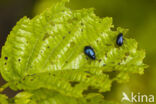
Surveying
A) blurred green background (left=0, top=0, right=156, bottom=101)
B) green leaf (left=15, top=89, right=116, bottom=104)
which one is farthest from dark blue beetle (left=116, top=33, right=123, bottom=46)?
blurred green background (left=0, top=0, right=156, bottom=101)

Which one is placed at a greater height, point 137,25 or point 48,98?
point 137,25

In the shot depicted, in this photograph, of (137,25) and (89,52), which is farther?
(137,25)

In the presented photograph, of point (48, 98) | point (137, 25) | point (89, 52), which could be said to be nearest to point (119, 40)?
point (89, 52)

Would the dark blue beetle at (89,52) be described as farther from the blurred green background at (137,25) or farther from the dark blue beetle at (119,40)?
the blurred green background at (137,25)

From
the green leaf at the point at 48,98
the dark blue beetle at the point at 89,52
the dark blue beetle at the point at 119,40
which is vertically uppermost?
the dark blue beetle at the point at 119,40

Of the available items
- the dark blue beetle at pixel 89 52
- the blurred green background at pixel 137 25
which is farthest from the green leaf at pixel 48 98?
the blurred green background at pixel 137 25

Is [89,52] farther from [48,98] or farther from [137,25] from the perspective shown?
[137,25]

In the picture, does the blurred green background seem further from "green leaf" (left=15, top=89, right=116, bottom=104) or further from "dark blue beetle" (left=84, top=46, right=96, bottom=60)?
"green leaf" (left=15, top=89, right=116, bottom=104)

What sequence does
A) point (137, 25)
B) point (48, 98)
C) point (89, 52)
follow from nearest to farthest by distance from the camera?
point (48, 98) → point (89, 52) → point (137, 25)

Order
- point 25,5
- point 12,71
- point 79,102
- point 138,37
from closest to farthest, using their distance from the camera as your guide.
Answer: point 79,102, point 12,71, point 138,37, point 25,5

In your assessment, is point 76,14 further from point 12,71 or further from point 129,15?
point 129,15

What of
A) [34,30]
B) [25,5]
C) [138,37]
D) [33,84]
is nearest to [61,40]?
[34,30]
